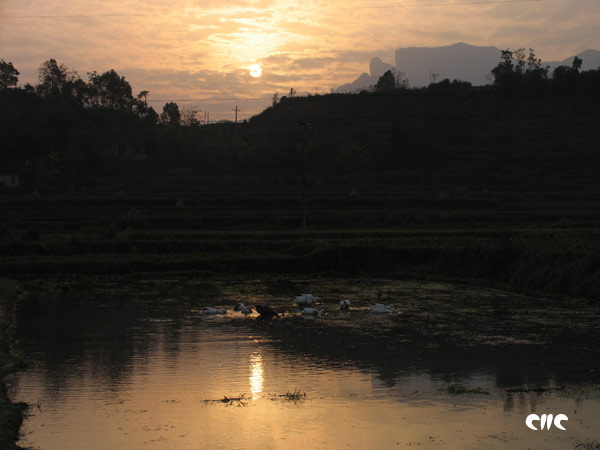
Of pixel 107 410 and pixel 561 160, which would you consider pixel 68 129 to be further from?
pixel 107 410

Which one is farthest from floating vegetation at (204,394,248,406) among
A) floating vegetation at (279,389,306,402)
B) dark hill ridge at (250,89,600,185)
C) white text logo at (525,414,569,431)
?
dark hill ridge at (250,89,600,185)

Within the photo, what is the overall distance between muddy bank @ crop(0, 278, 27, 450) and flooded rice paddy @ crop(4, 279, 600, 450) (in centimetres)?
23

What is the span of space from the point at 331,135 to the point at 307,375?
7290 cm

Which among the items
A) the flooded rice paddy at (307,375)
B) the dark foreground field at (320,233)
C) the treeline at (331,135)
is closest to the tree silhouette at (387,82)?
the treeline at (331,135)

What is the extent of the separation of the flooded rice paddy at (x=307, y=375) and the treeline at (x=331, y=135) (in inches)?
1703

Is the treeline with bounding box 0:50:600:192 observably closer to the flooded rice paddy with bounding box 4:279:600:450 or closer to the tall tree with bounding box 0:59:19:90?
the tall tree with bounding box 0:59:19:90

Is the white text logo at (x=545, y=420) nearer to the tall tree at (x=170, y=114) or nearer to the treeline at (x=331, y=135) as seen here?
the treeline at (x=331, y=135)

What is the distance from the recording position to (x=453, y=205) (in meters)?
52.4

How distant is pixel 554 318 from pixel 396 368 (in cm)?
746

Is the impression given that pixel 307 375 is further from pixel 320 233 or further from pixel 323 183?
pixel 323 183

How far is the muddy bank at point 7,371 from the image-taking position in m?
9.78

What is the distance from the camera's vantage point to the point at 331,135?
279 feet

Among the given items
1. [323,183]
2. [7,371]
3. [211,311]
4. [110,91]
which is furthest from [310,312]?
[110,91]

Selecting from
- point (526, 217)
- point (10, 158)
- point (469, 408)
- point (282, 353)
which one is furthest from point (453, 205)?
point (10, 158)
